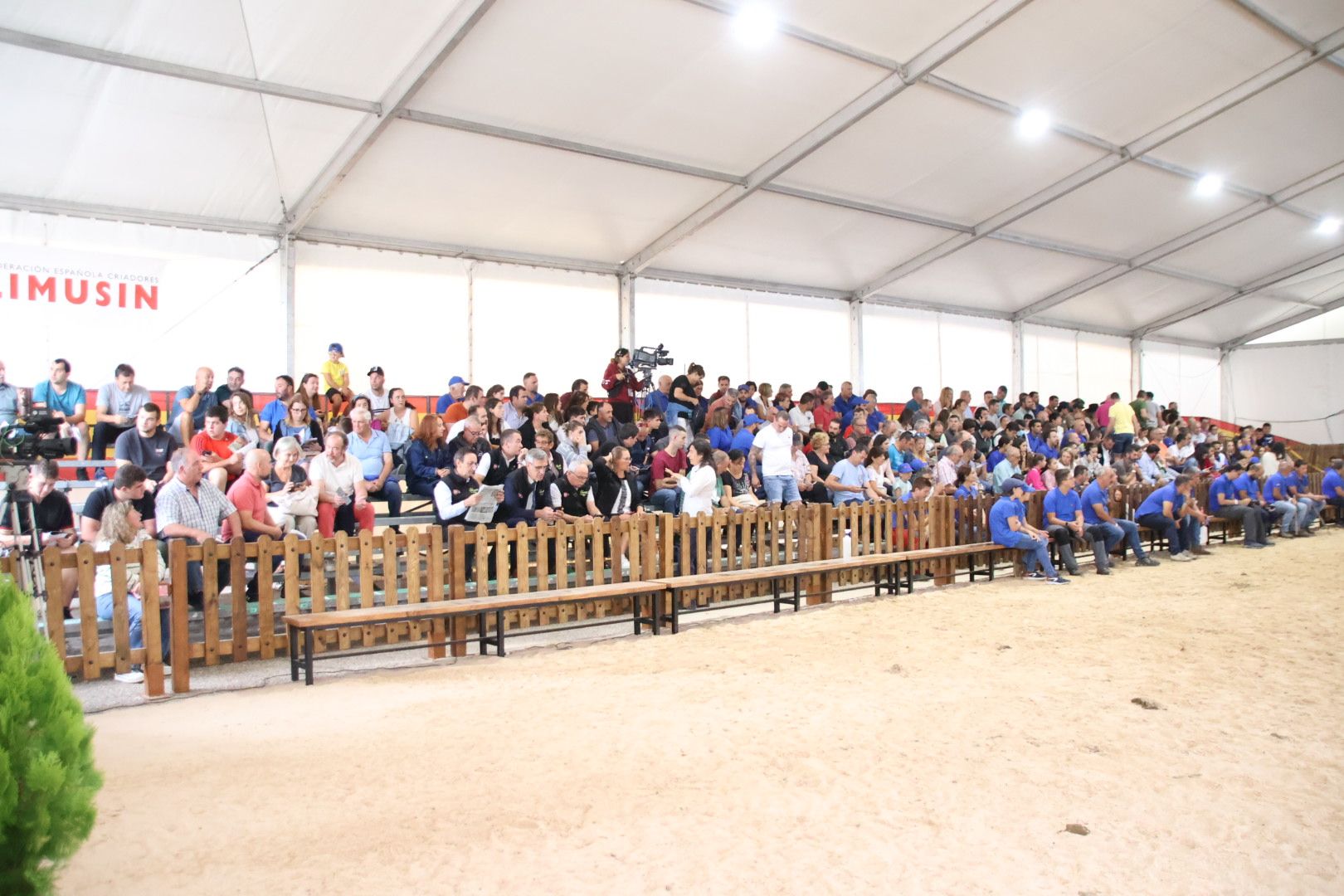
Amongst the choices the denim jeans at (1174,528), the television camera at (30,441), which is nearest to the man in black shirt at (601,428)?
the television camera at (30,441)

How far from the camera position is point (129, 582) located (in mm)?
6266

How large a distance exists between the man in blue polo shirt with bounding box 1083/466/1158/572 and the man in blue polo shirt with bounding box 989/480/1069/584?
92 centimetres

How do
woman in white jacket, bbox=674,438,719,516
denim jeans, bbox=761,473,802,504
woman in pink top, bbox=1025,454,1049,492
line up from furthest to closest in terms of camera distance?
woman in pink top, bbox=1025,454,1049,492 < denim jeans, bbox=761,473,802,504 < woman in white jacket, bbox=674,438,719,516

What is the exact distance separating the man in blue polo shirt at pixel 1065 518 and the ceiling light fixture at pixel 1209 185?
9180 millimetres

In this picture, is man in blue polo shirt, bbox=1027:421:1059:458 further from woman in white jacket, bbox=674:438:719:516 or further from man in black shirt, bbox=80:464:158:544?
man in black shirt, bbox=80:464:158:544

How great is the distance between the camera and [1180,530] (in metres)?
14.2

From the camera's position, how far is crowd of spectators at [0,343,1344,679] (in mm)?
7641

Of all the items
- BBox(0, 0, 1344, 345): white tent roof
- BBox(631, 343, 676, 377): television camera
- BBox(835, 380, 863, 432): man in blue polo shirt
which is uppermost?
BBox(0, 0, 1344, 345): white tent roof

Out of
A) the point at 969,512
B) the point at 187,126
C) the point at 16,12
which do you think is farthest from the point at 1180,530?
the point at 16,12

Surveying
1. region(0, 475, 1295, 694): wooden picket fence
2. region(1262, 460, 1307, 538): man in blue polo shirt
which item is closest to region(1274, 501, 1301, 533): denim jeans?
region(1262, 460, 1307, 538): man in blue polo shirt

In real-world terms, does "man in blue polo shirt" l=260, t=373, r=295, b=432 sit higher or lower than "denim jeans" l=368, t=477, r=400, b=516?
higher

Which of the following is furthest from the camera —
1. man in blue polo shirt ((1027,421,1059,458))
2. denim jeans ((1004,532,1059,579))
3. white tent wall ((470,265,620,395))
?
man in blue polo shirt ((1027,421,1059,458))

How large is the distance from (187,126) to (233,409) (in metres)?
3.33

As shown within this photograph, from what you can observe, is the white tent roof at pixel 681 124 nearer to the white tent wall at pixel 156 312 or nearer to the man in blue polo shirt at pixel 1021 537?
the white tent wall at pixel 156 312
